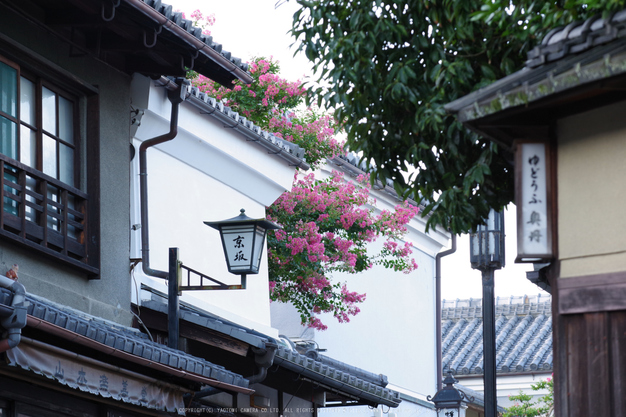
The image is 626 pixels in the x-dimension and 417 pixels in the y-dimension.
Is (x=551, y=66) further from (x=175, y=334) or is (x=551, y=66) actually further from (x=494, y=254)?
(x=494, y=254)

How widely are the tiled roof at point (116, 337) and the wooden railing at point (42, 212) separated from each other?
0.65m

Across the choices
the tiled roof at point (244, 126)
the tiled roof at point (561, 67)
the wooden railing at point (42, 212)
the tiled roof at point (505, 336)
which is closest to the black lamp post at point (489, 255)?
the tiled roof at point (244, 126)

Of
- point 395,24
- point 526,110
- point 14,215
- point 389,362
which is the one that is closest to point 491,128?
point 526,110

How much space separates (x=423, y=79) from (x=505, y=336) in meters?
27.1

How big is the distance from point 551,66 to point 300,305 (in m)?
11.1

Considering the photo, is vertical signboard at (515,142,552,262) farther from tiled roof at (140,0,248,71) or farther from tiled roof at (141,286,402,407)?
tiled roof at (141,286,402,407)

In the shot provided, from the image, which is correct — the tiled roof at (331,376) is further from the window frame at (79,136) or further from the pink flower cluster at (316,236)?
the window frame at (79,136)

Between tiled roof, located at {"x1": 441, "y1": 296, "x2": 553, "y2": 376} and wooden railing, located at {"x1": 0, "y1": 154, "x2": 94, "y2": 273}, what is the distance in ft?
69.4

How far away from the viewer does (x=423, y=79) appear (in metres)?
7.94

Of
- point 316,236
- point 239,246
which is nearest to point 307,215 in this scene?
point 316,236

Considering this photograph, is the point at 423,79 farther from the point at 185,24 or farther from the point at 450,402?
the point at 450,402

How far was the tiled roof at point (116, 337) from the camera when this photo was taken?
807 cm

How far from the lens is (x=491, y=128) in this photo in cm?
708

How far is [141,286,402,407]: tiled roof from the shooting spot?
11.7 m
